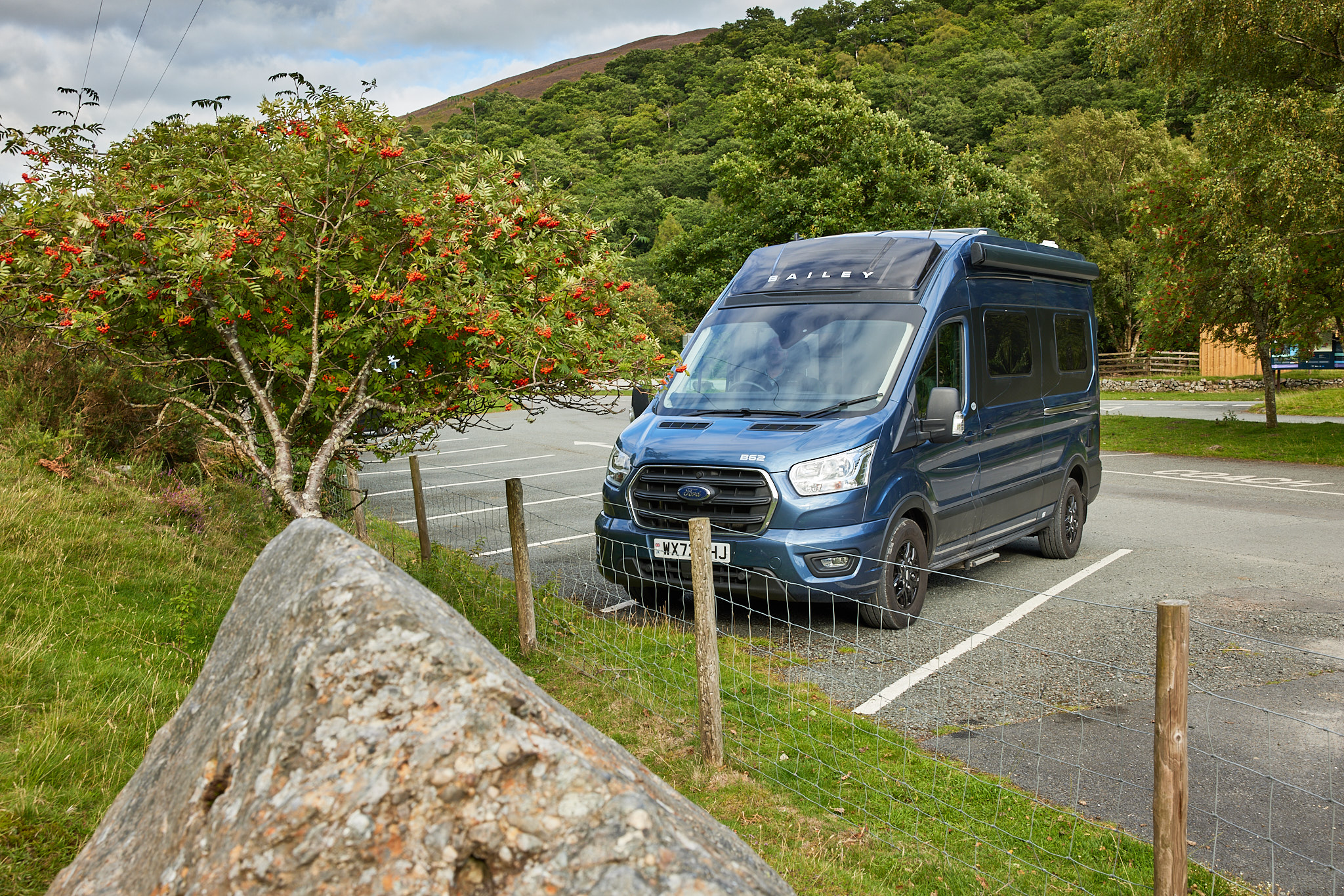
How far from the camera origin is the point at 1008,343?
8305mm

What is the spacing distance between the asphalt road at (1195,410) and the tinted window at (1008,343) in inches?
585

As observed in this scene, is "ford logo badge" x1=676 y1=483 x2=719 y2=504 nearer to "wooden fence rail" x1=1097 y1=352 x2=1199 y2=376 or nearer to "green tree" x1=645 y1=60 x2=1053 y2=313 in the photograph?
"green tree" x1=645 y1=60 x2=1053 y2=313

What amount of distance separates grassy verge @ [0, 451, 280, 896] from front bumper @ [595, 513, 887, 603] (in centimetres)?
269

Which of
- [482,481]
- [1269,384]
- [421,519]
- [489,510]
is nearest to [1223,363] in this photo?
[1269,384]

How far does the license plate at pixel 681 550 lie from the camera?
646cm

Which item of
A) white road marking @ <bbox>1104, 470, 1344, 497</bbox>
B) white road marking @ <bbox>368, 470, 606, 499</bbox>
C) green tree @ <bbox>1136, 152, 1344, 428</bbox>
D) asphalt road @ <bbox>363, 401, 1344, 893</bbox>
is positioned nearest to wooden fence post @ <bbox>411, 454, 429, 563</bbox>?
asphalt road @ <bbox>363, 401, 1344, 893</bbox>

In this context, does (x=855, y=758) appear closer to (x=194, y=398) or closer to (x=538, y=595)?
(x=538, y=595)

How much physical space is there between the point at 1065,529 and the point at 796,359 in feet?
12.0

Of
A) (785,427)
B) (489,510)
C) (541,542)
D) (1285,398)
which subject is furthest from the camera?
(1285,398)

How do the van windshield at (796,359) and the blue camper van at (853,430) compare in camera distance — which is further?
the van windshield at (796,359)

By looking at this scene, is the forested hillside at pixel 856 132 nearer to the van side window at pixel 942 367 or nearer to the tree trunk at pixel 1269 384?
the van side window at pixel 942 367

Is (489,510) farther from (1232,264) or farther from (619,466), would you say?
(1232,264)

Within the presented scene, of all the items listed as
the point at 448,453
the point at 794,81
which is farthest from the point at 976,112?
the point at 448,453

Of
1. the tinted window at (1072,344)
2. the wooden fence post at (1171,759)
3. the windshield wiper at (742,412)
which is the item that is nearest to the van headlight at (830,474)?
the windshield wiper at (742,412)
